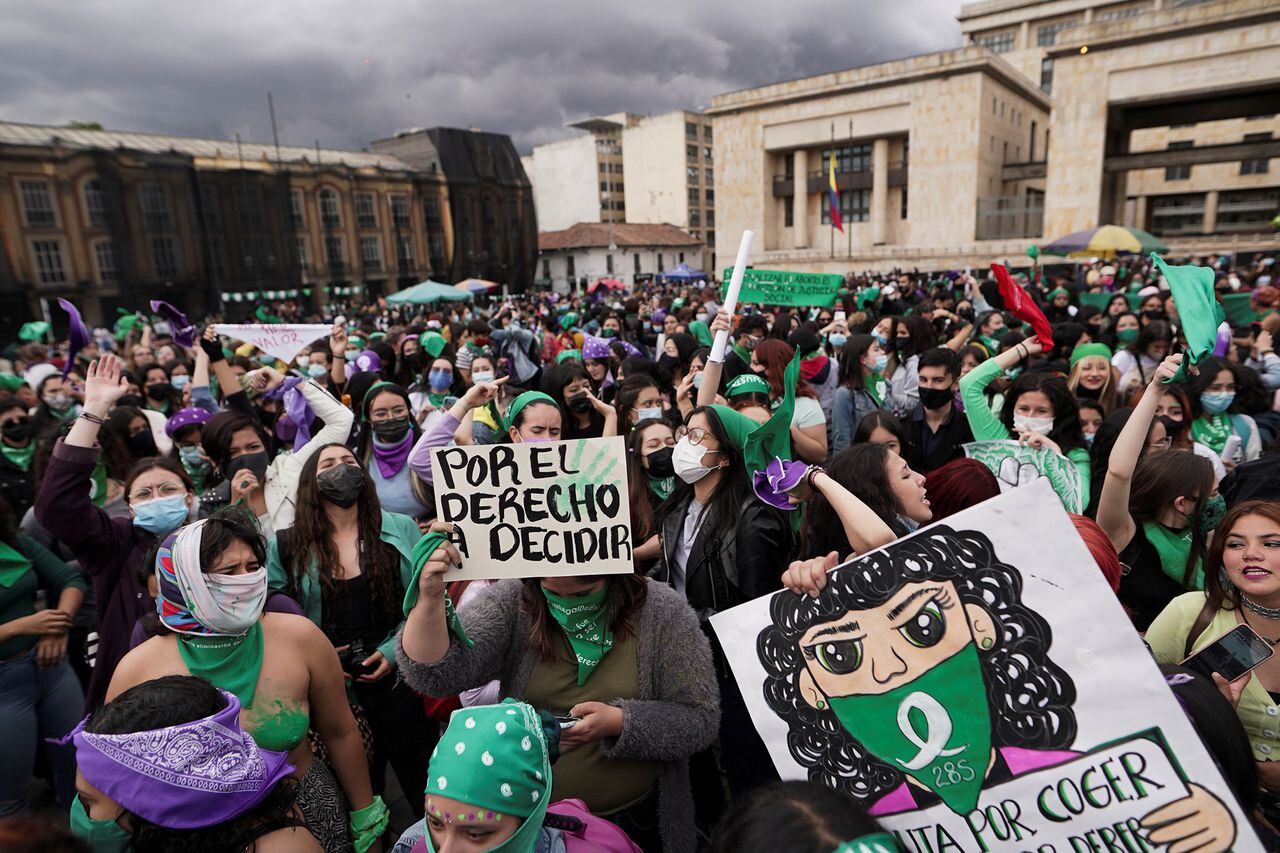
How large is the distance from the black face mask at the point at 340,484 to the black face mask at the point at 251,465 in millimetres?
975

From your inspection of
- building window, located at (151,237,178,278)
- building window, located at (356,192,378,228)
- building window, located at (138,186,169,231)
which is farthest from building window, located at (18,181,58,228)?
building window, located at (356,192,378,228)

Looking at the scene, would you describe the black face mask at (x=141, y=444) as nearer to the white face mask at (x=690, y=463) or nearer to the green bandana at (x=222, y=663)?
the green bandana at (x=222, y=663)

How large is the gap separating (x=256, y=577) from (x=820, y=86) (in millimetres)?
50479

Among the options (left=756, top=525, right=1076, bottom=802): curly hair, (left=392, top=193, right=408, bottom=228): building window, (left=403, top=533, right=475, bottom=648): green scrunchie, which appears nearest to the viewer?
(left=756, top=525, right=1076, bottom=802): curly hair

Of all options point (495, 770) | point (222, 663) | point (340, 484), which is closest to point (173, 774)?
point (222, 663)

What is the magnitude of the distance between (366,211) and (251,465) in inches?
2129

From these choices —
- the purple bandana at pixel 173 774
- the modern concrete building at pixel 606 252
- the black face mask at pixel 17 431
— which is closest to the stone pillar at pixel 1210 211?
the modern concrete building at pixel 606 252

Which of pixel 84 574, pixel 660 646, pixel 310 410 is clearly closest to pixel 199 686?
pixel 660 646

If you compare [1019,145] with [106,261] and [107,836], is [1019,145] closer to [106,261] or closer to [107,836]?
[106,261]

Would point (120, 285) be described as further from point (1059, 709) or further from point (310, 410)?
point (1059, 709)

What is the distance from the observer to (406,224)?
54.3 meters

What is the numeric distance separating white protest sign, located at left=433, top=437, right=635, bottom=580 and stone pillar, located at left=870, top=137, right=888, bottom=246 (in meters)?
49.5

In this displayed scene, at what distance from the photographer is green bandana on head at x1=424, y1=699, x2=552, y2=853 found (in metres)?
1.46

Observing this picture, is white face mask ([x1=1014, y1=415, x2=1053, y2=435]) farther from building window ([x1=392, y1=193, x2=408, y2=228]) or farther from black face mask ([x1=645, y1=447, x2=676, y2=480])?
building window ([x1=392, y1=193, x2=408, y2=228])
